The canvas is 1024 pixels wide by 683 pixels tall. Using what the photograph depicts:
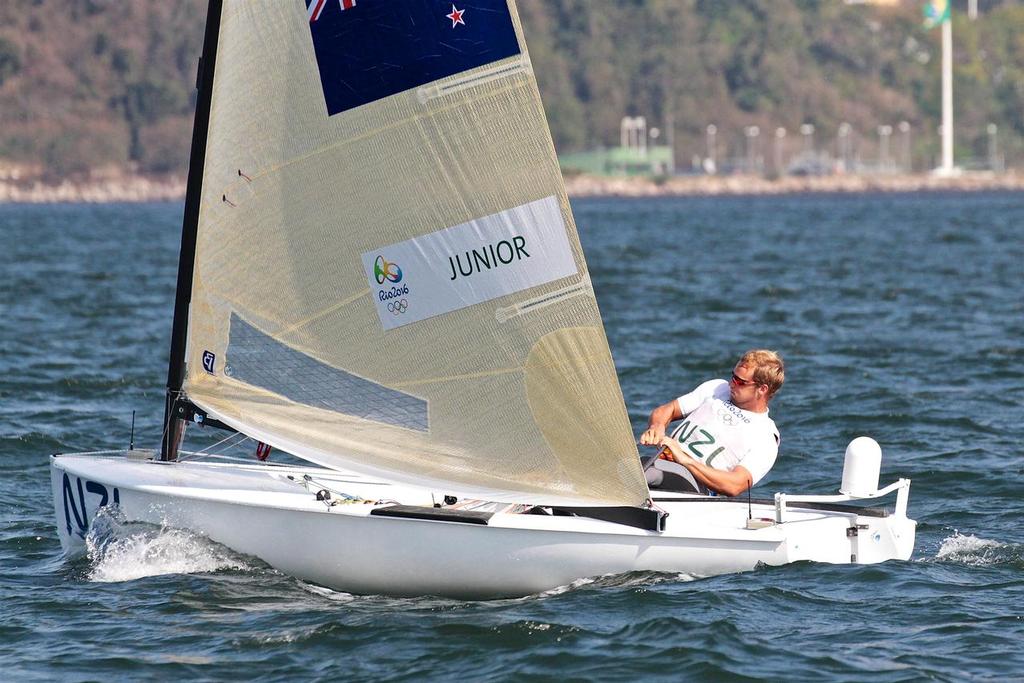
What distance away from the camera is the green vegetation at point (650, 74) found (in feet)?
438

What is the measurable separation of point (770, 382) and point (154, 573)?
132 inches

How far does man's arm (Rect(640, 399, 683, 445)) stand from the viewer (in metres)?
8.40

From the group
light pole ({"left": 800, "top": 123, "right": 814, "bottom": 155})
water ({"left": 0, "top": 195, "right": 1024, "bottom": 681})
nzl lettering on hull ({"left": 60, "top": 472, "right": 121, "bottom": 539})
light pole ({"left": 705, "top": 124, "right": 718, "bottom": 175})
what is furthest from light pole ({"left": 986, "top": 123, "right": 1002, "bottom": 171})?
nzl lettering on hull ({"left": 60, "top": 472, "right": 121, "bottom": 539})

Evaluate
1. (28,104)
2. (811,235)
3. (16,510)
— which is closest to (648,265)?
(811,235)

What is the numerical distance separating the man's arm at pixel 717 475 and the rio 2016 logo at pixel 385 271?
162cm

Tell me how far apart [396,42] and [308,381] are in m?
1.78

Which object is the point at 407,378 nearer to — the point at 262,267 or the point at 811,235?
the point at 262,267

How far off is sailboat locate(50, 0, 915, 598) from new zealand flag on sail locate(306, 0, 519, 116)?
10 mm

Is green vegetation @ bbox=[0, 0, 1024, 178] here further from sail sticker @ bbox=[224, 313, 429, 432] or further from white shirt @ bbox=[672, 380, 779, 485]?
white shirt @ bbox=[672, 380, 779, 485]

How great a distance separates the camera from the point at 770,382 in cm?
848

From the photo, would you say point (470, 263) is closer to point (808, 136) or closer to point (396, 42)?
point (396, 42)

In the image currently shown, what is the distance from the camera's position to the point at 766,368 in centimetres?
846

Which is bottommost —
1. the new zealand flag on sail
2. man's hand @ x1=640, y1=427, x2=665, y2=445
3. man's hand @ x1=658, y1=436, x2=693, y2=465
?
man's hand @ x1=658, y1=436, x2=693, y2=465

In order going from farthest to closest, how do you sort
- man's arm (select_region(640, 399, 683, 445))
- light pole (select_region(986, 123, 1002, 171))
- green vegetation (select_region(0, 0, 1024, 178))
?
light pole (select_region(986, 123, 1002, 171))
green vegetation (select_region(0, 0, 1024, 178))
man's arm (select_region(640, 399, 683, 445))
